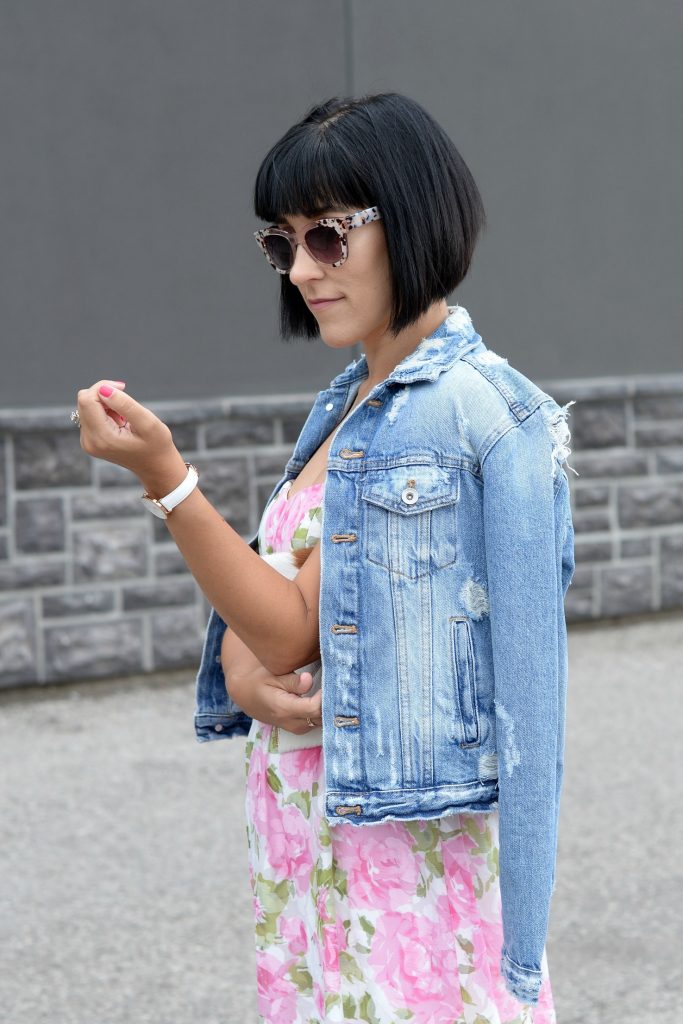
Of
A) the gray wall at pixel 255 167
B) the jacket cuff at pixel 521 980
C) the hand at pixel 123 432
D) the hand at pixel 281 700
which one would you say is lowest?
the jacket cuff at pixel 521 980

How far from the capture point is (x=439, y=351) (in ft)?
6.54

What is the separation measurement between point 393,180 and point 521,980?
3.62 feet

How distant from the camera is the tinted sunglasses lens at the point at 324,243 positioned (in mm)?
1939

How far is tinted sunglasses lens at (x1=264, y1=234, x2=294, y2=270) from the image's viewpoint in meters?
2.04

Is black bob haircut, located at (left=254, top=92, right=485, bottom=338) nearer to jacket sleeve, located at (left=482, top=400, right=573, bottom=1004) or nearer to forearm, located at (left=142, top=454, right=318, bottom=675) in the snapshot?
jacket sleeve, located at (left=482, top=400, right=573, bottom=1004)

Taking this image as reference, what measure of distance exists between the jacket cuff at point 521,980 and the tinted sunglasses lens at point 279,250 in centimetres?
103

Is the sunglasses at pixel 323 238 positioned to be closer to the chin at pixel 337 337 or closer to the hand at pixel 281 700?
the chin at pixel 337 337

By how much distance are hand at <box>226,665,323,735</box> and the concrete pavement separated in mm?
1623

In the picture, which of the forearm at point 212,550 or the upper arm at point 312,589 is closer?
the forearm at point 212,550

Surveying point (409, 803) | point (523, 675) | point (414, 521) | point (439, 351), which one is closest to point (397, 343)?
point (439, 351)

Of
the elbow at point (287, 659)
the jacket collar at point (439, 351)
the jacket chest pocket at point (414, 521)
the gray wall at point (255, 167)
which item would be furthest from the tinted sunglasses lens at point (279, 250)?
the gray wall at point (255, 167)

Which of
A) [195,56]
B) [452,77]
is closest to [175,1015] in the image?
[195,56]

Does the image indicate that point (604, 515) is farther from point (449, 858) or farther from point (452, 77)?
point (449, 858)

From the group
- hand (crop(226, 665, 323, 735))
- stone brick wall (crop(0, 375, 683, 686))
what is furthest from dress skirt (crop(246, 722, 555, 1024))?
stone brick wall (crop(0, 375, 683, 686))
